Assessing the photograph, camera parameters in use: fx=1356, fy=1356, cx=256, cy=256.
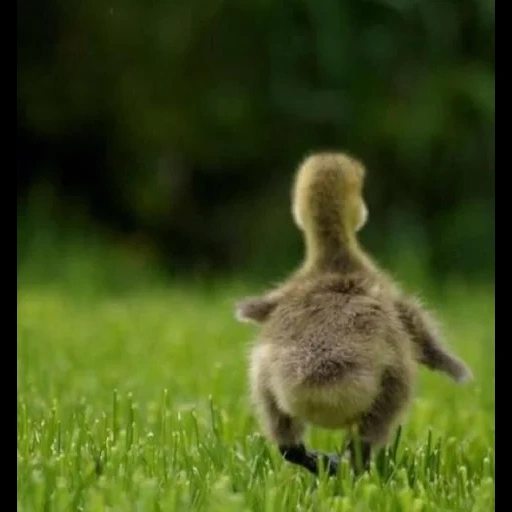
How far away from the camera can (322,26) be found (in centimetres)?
869

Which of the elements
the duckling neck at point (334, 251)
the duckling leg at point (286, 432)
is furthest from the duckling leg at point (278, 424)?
the duckling neck at point (334, 251)

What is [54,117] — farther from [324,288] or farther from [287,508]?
[287,508]

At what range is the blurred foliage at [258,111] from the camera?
28.8 feet

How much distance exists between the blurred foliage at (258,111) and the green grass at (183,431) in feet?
8.42

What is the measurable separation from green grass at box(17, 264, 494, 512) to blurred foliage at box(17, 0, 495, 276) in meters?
2.57

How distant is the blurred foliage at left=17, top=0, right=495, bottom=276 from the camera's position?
8.77 meters

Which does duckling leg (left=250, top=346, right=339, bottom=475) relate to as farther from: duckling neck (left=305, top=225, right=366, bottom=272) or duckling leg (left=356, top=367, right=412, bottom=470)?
duckling neck (left=305, top=225, right=366, bottom=272)

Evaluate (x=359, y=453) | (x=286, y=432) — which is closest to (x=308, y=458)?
(x=286, y=432)

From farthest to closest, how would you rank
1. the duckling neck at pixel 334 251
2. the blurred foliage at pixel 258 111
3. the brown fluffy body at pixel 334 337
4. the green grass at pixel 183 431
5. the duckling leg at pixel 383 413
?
the blurred foliage at pixel 258 111, the duckling neck at pixel 334 251, the duckling leg at pixel 383 413, the brown fluffy body at pixel 334 337, the green grass at pixel 183 431

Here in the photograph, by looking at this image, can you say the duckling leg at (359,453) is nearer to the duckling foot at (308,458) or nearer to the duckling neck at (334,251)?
the duckling foot at (308,458)

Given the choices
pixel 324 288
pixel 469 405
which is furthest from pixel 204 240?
pixel 324 288

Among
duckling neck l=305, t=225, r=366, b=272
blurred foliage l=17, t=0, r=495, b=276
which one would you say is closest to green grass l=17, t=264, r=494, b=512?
duckling neck l=305, t=225, r=366, b=272

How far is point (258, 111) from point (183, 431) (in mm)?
5973
